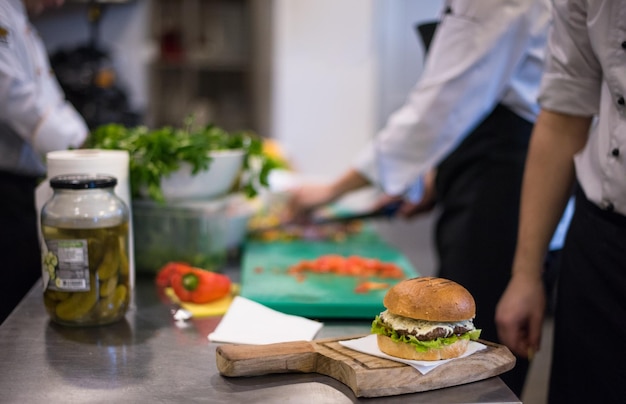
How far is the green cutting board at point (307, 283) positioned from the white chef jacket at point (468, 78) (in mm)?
293

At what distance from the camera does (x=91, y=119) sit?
3053 millimetres

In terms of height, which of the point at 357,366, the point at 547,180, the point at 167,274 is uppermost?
the point at 547,180

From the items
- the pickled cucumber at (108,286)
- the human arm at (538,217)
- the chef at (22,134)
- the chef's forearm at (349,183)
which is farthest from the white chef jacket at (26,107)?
the human arm at (538,217)

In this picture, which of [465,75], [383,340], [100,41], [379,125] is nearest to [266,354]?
[383,340]

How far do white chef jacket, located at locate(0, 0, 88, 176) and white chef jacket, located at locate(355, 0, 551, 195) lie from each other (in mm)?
807

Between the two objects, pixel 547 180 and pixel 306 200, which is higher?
pixel 547 180

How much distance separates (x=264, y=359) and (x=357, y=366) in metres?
0.14

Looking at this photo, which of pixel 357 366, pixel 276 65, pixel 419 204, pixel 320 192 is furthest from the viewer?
pixel 276 65

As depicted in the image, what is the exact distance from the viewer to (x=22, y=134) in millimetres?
1626

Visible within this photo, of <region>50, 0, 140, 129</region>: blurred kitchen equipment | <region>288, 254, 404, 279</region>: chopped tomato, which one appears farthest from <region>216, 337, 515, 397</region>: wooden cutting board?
<region>50, 0, 140, 129</region>: blurred kitchen equipment

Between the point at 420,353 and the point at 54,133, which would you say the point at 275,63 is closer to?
the point at 54,133

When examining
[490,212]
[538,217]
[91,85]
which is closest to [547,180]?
[538,217]

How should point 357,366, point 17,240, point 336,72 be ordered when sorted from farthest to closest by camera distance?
1. point 336,72
2. point 17,240
3. point 357,366

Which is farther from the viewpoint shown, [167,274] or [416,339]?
[167,274]
